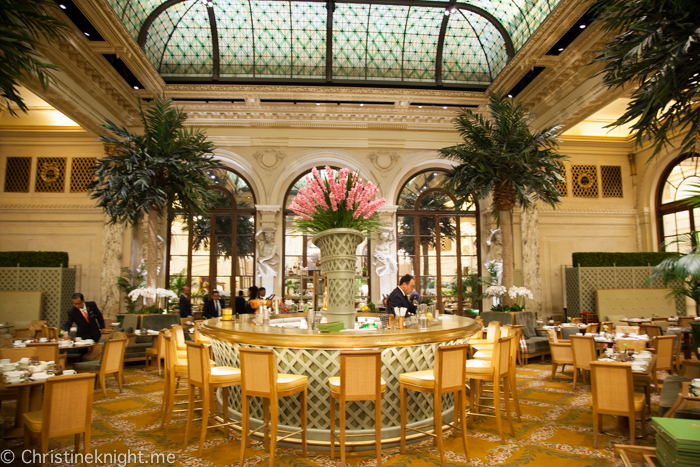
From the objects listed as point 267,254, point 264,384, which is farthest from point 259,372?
point 267,254

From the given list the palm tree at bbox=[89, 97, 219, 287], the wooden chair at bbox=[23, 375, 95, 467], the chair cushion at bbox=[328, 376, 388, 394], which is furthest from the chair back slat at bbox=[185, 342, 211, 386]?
the palm tree at bbox=[89, 97, 219, 287]

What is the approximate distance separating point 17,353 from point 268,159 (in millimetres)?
7929

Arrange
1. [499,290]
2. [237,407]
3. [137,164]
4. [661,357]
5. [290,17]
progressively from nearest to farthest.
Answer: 1. [237,407]
2. [661,357]
3. [137,164]
4. [499,290]
5. [290,17]

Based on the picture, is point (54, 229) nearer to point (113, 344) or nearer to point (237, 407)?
point (113, 344)

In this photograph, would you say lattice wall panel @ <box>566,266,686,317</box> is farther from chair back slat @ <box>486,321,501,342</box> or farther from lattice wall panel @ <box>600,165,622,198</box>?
chair back slat @ <box>486,321,501,342</box>

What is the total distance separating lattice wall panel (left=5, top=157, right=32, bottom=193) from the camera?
1192cm

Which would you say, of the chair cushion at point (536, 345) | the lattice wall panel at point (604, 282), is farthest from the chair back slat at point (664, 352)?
A: the lattice wall panel at point (604, 282)

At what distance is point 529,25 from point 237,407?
389 inches

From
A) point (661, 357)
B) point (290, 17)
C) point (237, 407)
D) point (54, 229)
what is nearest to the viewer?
point (237, 407)

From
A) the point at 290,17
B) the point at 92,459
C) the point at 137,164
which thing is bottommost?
the point at 92,459

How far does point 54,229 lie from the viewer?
38.7 feet

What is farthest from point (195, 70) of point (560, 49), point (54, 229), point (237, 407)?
point (237, 407)

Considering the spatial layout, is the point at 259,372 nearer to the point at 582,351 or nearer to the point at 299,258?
the point at 582,351

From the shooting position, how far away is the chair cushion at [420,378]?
369 centimetres
